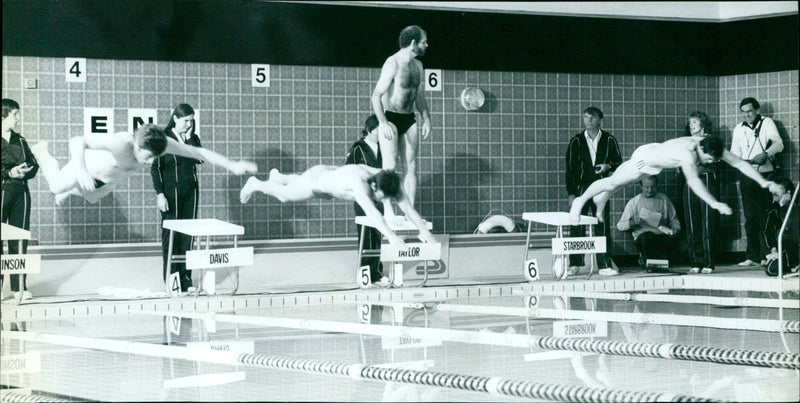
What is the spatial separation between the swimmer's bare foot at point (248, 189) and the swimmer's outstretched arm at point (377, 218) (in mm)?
977

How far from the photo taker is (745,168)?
12031mm

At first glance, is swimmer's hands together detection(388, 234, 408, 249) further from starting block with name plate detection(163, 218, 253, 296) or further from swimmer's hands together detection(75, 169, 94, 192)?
swimmer's hands together detection(75, 169, 94, 192)

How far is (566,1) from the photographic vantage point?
41.4ft

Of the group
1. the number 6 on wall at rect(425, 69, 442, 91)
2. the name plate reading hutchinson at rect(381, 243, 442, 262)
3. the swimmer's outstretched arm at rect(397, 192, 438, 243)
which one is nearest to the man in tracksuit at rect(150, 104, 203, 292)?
the name plate reading hutchinson at rect(381, 243, 442, 262)

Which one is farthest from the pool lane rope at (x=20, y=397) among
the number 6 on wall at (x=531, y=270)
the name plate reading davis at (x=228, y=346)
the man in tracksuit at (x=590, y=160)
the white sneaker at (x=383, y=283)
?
the man in tracksuit at (x=590, y=160)

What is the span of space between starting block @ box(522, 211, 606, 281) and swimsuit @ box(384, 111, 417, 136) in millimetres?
1457

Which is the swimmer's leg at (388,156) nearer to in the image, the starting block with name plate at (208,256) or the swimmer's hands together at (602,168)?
the starting block with name plate at (208,256)

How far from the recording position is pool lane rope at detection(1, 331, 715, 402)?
15.6ft

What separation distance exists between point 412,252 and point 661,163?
3.07 meters

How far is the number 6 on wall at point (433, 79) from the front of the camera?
12.0 meters

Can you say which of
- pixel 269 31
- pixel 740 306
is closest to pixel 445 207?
pixel 269 31

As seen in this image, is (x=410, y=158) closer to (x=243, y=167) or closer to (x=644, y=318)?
(x=243, y=167)

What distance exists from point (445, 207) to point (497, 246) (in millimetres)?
829

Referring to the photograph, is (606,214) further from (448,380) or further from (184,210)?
(448,380)
